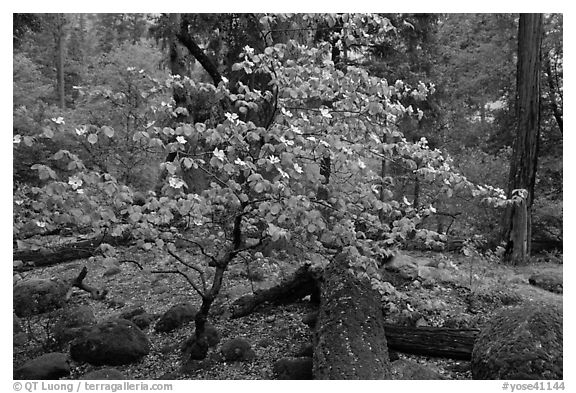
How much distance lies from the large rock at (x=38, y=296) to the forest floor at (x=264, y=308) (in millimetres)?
245

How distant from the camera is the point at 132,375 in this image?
A: 14.4 feet

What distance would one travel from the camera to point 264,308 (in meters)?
5.62

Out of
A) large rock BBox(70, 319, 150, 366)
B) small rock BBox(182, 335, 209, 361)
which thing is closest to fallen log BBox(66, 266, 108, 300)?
large rock BBox(70, 319, 150, 366)

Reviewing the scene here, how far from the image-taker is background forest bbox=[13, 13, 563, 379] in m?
3.11

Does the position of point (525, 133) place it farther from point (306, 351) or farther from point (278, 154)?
point (278, 154)

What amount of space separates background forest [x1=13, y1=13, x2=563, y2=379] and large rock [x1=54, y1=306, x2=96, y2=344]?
16 centimetres

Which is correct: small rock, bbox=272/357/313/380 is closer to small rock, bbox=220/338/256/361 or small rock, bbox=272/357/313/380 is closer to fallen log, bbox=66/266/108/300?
small rock, bbox=220/338/256/361

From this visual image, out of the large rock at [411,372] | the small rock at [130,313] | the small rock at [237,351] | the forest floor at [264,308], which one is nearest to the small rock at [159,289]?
the forest floor at [264,308]

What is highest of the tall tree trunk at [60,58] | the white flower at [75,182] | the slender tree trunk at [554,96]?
the tall tree trunk at [60,58]

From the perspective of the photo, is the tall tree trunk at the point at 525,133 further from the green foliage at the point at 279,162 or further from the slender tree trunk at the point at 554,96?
the green foliage at the point at 279,162

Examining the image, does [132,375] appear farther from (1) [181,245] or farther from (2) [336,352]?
(1) [181,245]

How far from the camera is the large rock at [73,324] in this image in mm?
5145

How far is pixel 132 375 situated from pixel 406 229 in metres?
3.15

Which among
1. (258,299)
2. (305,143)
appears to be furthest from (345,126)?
(258,299)
